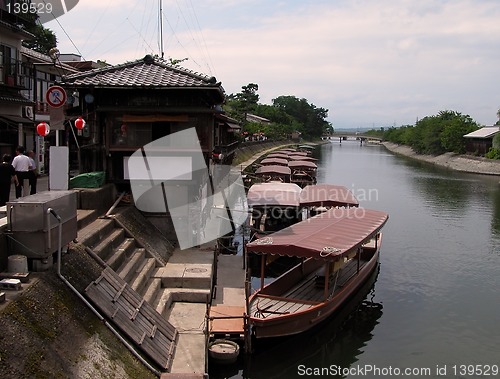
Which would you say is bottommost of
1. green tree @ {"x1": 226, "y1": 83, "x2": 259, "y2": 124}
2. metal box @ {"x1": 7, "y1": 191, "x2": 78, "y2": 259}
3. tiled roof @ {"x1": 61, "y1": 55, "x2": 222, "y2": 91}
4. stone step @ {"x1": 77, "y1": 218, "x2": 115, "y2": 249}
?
stone step @ {"x1": 77, "y1": 218, "x2": 115, "y2": 249}

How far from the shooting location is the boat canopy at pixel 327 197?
2230cm

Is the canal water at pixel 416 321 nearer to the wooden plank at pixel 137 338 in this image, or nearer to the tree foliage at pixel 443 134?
the wooden plank at pixel 137 338

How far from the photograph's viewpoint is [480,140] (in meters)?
74.4

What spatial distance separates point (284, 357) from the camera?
12.5 meters

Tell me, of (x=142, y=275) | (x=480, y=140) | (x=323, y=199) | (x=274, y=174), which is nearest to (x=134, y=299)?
(x=142, y=275)

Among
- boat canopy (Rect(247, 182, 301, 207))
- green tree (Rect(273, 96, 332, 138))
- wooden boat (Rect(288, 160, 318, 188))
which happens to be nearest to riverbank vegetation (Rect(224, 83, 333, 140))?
green tree (Rect(273, 96, 332, 138))

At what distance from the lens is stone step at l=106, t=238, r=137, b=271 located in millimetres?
11172

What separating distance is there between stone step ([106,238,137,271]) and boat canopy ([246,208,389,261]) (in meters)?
3.31

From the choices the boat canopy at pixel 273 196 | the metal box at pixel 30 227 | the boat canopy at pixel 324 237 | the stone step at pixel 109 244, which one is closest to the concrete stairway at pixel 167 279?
the stone step at pixel 109 244

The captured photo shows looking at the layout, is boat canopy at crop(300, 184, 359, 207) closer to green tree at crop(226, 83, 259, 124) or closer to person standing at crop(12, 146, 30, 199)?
person standing at crop(12, 146, 30, 199)

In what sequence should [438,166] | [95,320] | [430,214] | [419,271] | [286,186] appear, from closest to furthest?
1. [95,320]
2. [419,271]
3. [286,186]
4. [430,214]
5. [438,166]

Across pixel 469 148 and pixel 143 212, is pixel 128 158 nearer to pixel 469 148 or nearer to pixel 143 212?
pixel 143 212

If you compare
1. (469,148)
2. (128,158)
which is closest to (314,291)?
(128,158)

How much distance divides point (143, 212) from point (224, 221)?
24.9 feet
